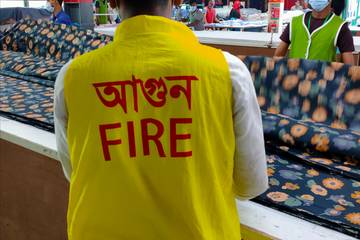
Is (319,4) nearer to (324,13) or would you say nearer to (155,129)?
(324,13)

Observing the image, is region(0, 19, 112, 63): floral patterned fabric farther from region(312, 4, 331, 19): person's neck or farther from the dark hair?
the dark hair

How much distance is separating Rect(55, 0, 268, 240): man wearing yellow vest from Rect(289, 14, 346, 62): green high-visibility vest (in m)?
A: 1.78

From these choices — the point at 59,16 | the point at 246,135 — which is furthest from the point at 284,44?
the point at 59,16

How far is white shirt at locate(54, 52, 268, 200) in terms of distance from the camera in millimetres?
713

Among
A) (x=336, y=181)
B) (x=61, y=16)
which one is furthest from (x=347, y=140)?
(x=61, y=16)

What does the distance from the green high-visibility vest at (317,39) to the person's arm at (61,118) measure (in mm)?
1862

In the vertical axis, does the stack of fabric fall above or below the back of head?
below

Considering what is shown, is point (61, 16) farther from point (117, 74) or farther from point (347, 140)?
point (117, 74)

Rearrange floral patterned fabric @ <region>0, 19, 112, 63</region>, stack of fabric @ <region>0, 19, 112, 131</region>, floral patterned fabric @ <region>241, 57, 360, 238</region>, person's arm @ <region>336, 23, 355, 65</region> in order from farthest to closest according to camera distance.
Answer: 1. floral patterned fabric @ <region>0, 19, 112, 63</region>
2. person's arm @ <region>336, 23, 355, 65</region>
3. stack of fabric @ <region>0, 19, 112, 131</region>
4. floral patterned fabric @ <region>241, 57, 360, 238</region>

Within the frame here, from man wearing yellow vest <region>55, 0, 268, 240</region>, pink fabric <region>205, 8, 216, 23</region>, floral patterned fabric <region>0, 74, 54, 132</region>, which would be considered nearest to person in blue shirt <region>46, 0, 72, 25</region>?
floral patterned fabric <region>0, 74, 54, 132</region>

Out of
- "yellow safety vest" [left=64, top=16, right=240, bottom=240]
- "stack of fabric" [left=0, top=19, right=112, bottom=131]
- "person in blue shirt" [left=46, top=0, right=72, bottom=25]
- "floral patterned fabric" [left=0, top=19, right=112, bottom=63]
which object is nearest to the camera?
"yellow safety vest" [left=64, top=16, right=240, bottom=240]

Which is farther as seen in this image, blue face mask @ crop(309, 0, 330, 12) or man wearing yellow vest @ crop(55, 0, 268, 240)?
blue face mask @ crop(309, 0, 330, 12)

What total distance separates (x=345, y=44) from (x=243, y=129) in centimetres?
184

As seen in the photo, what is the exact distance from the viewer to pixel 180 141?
71 cm
